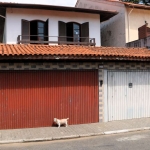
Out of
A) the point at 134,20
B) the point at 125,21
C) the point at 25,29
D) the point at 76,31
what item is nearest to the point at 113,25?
the point at 125,21

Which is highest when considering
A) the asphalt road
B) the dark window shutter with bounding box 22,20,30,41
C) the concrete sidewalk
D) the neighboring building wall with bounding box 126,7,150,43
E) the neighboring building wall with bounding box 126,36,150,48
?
the neighboring building wall with bounding box 126,7,150,43

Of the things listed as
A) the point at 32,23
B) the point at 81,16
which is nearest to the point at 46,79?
the point at 32,23

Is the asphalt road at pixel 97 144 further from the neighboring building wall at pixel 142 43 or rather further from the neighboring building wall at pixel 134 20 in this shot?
the neighboring building wall at pixel 134 20

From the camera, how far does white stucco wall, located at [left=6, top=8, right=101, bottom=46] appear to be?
15.9 meters

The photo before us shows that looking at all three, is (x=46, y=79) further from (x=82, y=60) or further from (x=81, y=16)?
(x=81, y=16)

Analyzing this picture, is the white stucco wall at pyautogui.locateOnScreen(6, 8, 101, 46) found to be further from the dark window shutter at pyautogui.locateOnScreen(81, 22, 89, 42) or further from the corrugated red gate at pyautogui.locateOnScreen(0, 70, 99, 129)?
the corrugated red gate at pyautogui.locateOnScreen(0, 70, 99, 129)

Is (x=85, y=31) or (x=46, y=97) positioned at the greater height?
(x=85, y=31)

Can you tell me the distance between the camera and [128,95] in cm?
1252

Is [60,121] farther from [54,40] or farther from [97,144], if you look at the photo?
[54,40]

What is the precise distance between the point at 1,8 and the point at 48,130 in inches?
361

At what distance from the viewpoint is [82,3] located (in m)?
23.2

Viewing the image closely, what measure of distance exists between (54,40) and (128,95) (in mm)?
6508

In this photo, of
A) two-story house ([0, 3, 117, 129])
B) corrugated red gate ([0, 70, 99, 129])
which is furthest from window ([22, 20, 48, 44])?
corrugated red gate ([0, 70, 99, 129])

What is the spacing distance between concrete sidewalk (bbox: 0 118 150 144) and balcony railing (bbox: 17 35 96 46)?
6785 millimetres
